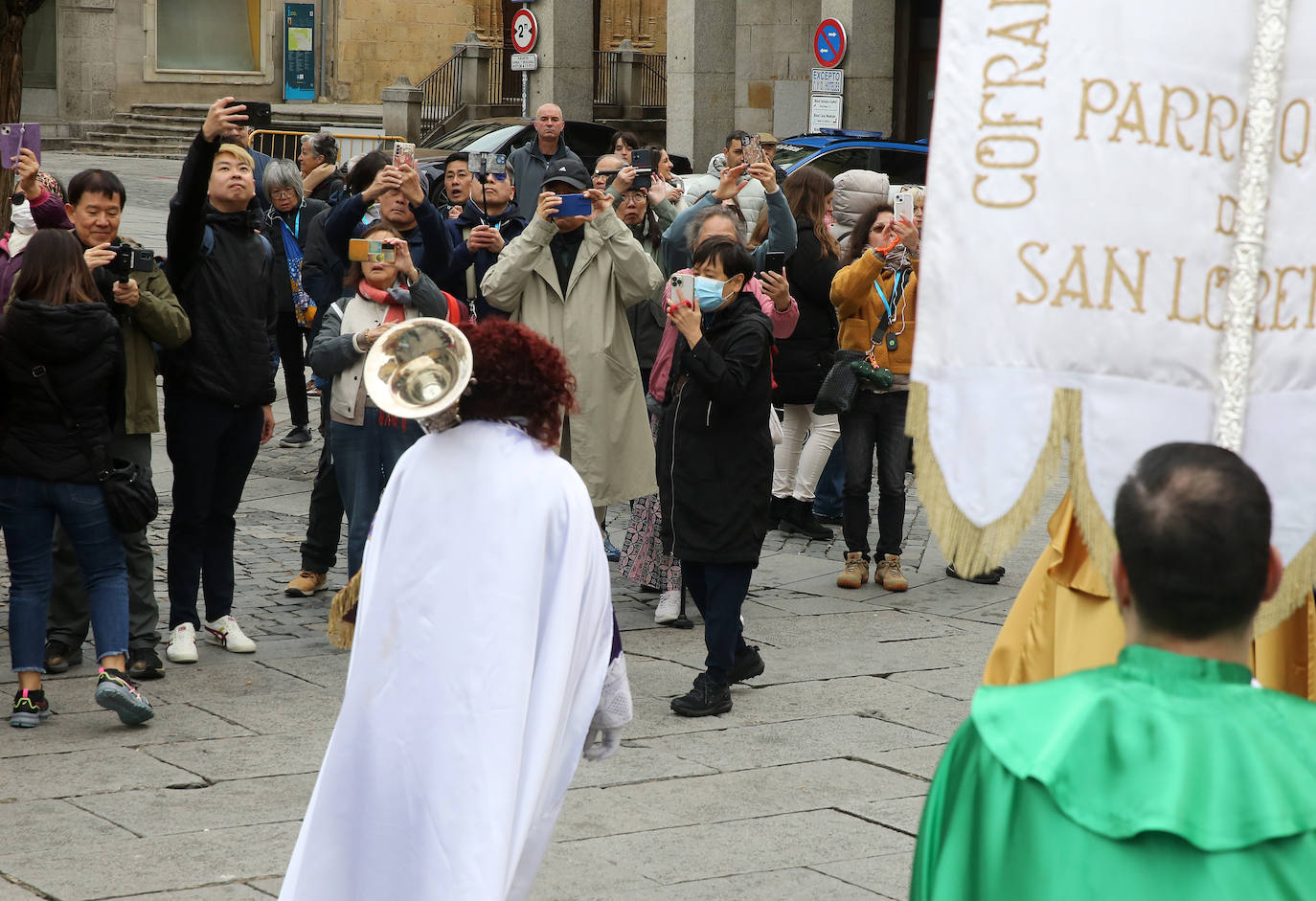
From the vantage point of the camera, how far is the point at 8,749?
5605mm

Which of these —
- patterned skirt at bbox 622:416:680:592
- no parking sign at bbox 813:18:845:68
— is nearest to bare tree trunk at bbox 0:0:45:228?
patterned skirt at bbox 622:416:680:592

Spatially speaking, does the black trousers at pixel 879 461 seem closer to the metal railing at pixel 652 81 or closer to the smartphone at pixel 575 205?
the smartphone at pixel 575 205

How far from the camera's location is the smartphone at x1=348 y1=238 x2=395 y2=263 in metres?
6.55

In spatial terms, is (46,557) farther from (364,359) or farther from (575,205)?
(575,205)

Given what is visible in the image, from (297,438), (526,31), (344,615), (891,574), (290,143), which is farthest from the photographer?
(290,143)

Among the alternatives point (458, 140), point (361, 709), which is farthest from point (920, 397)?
point (458, 140)

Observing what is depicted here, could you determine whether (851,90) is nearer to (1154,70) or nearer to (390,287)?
(390,287)

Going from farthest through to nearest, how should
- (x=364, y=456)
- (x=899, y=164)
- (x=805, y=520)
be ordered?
(x=899, y=164) < (x=805, y=520) < (x=364, y=456)

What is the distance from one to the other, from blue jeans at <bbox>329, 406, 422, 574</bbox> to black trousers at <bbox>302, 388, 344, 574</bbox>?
78 cm

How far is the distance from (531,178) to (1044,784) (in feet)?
31.1

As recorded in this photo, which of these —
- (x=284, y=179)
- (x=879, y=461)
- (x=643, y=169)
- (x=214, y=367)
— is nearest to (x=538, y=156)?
(x=284, y=179)

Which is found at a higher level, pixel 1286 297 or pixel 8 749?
pixel 1286 297

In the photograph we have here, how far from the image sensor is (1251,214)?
2777 millimetres

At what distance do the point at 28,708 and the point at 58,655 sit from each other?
75 centimetres
